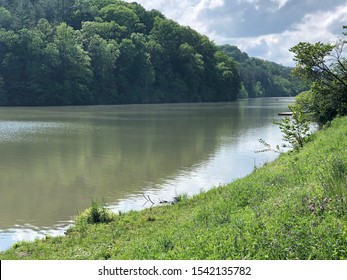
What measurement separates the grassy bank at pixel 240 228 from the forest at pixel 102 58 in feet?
245

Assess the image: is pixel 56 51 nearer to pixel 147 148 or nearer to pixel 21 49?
pixel 21 49

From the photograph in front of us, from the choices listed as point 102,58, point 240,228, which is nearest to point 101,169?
point 240,228

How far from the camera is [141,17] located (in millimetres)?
155875

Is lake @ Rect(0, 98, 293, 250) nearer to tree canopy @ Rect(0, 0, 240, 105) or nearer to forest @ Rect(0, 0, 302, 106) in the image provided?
forest @ Rect(0, 0, 302, 106)

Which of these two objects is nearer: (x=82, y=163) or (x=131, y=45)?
(x=82, y=163)

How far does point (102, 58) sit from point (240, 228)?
354 ft

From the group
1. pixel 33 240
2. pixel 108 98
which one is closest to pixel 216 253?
pixel 33 240

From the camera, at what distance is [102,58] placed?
112 metres

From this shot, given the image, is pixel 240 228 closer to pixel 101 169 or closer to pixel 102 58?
pixel 101 169

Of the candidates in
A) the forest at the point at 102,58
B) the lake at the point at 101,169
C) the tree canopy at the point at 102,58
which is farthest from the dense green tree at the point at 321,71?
the tree canopy at the point at 102,58

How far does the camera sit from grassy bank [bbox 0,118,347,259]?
7.09 meters

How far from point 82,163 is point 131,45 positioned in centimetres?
10245

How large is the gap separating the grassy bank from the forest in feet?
245

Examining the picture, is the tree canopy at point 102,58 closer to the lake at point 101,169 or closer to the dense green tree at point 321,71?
the lake at point 101,169
